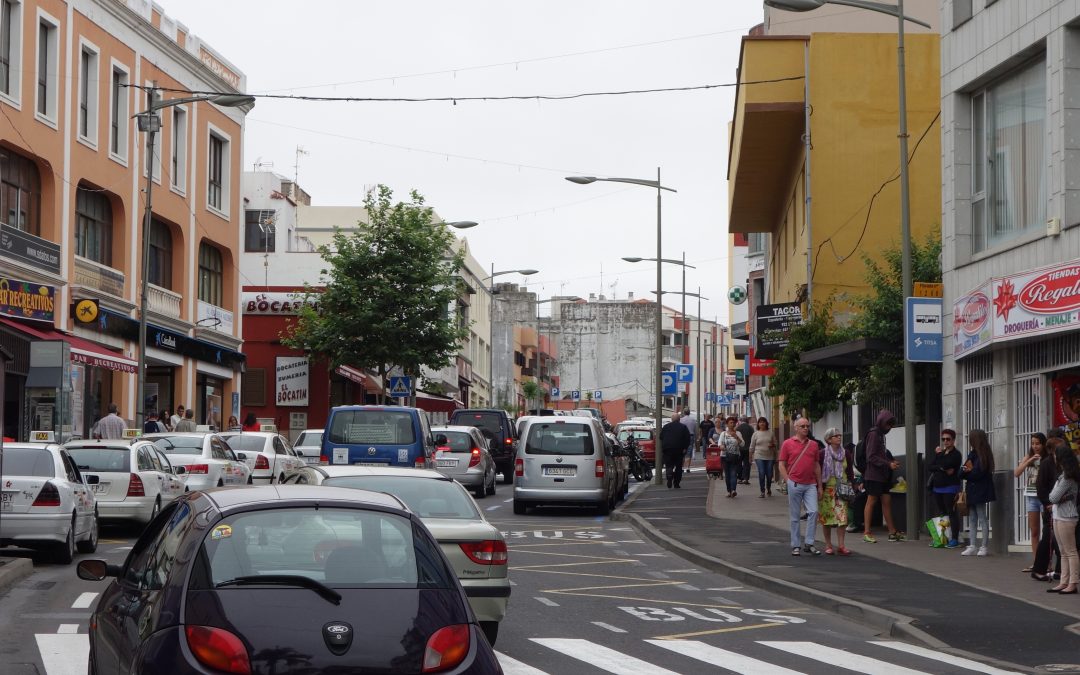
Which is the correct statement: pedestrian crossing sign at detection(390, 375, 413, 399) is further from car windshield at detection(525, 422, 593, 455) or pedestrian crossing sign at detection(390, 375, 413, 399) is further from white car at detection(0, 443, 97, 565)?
white car at detection(0, 443, 97, 565)

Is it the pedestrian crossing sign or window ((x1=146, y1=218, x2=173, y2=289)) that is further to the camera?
the pedestrian crossing sign

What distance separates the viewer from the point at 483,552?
11391mm

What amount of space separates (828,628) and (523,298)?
11901 centimetres

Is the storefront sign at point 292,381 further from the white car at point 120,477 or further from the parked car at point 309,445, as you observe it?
the white car at point 120,477

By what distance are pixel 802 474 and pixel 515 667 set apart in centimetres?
925

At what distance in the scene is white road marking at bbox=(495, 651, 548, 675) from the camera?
10430 mm

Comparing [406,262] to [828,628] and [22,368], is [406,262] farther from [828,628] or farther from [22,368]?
[828,628]

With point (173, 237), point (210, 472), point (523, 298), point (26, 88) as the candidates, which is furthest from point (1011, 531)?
point (523, 298)

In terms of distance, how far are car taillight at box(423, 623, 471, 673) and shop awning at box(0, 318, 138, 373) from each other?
89.5ft

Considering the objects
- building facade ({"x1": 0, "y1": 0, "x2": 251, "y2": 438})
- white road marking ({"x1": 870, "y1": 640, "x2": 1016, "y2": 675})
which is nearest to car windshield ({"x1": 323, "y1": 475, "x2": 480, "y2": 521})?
white road marking ({"x1": 870, "y1": 640, "x2": 1016, "y2": 675})

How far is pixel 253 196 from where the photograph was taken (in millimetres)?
75250

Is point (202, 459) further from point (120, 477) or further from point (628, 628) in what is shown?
point (628, 628)

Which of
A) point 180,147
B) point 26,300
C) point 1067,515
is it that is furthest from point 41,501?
point 180,147

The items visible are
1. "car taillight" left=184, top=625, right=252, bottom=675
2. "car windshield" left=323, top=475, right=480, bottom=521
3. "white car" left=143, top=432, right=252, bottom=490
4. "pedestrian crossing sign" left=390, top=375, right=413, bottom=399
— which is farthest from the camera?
"pedestrian crossing sign" left=390, top=375, right=413, bottom=399
